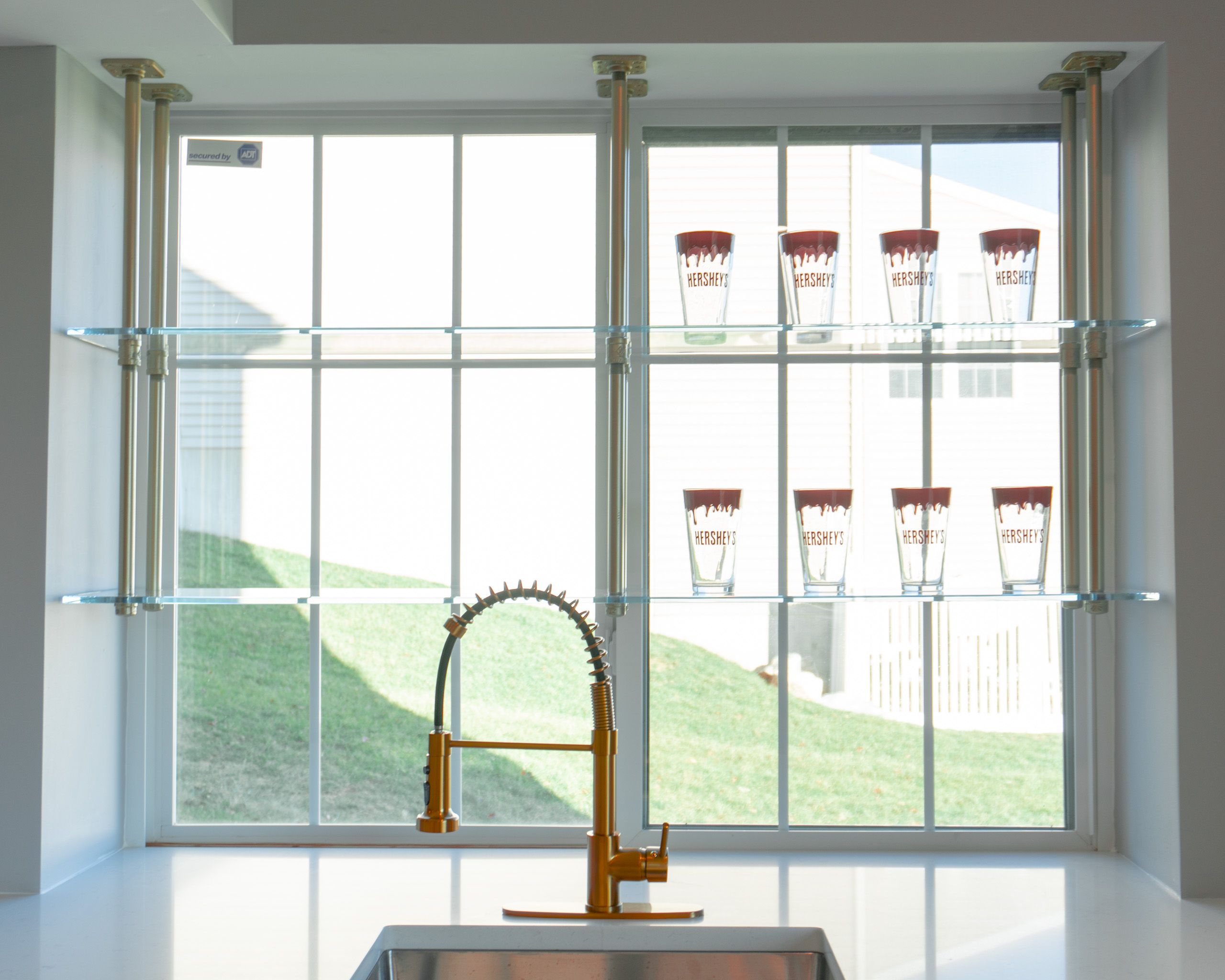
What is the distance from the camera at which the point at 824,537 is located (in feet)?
5.34

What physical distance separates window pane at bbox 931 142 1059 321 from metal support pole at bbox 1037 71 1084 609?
0.11m

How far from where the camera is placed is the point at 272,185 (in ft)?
6.21

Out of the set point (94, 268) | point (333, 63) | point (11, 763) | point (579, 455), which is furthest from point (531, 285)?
point (11, 763)

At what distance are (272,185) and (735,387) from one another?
2.85 feet

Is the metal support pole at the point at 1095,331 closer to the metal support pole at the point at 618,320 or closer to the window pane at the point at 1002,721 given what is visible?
the window pane at the point at 1002,721

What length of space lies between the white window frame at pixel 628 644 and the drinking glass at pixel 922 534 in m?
0.23

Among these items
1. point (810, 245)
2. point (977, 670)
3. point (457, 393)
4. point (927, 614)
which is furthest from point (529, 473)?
point (977, 670)

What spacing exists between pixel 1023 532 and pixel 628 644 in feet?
2.12

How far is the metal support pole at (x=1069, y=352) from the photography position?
1694 mm

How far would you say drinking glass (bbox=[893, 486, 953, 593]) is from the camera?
63.9 inches

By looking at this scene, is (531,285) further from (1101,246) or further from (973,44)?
(1101,246)

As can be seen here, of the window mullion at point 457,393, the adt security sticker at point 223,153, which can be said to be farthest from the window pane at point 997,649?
the adt security sticker at point 223,153

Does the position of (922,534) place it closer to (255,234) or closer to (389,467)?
(389,467)

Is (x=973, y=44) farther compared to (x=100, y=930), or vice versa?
(x=973, y=44)
